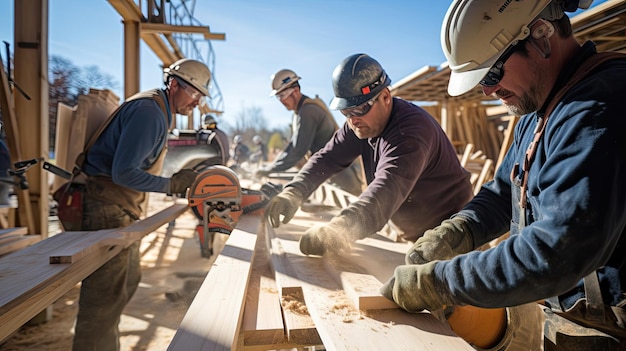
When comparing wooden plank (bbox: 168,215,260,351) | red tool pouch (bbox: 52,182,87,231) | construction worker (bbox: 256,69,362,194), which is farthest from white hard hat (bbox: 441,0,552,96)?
construction worker (bbox: 256,69,362,194)

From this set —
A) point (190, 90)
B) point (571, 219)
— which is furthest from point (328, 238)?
point (190, 90)

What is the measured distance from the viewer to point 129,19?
562 cm

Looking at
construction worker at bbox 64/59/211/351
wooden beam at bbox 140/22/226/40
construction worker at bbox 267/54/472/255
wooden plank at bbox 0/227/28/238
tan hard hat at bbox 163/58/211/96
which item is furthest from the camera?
wooden beam at bbox 140/22/226/40

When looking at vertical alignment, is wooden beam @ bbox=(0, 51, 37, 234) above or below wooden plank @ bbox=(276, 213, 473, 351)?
above

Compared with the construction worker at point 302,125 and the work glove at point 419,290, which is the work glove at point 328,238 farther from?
the construction worker at point 302,125

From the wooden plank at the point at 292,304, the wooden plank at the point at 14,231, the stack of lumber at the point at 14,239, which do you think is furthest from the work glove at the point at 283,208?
the wooden plank at the point at 14,231

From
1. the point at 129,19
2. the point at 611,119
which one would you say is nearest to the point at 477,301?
the point at 611,119

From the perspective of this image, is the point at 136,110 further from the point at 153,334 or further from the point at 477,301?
the point at 477,301

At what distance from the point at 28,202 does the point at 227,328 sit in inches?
133

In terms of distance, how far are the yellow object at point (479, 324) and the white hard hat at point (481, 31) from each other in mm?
894

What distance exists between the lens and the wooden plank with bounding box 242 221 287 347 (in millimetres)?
1407

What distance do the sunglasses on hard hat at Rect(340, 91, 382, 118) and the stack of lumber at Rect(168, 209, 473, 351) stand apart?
961mm

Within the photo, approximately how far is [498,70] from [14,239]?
150 inches

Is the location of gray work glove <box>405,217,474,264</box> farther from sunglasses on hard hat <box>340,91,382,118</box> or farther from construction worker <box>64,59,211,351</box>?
construction worker <box>64,59,211,351</box>
